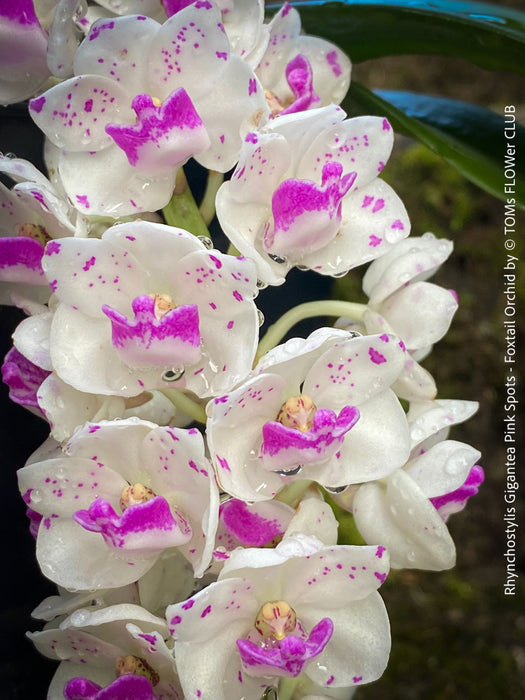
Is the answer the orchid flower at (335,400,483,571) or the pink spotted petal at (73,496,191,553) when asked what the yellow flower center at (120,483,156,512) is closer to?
the pink spotted petal at (73,496,191,553)

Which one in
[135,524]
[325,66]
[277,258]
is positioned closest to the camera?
[135,524]

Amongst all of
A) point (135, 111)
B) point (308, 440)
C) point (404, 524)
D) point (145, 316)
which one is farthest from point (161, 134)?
point (404, 524)

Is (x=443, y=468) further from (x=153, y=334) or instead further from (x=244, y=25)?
(x=244, y=25)

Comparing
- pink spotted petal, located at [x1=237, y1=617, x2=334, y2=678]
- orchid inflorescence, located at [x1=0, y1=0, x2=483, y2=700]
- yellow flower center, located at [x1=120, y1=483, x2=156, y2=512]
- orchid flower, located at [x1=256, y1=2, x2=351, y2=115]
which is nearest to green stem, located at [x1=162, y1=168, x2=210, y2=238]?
orchid inflorescence, located at [x1=0, y1=0, x2=483, y2=700]

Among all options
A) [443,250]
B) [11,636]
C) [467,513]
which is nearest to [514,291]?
[467,513]

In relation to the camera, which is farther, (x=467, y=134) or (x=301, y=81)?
(x=467, y=134)

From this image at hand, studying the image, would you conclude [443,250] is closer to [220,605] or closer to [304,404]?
[304,404]
